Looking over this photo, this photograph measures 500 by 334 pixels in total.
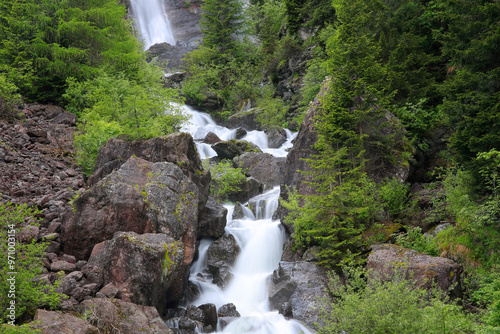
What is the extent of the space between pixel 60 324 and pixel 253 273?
8.83 meters

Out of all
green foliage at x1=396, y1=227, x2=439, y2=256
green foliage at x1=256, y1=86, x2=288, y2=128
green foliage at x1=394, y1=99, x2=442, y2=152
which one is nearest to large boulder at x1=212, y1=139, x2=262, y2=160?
green foliage at x1=256, y1=86, x2=288, y2=128

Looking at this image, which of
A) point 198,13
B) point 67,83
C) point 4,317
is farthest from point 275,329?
point 198,13

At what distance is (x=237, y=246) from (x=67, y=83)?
16115 millimetres

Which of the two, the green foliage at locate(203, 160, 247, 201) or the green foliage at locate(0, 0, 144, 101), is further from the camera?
the green foliage at locate(0, 0, 144, 101)

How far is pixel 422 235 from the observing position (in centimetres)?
1230

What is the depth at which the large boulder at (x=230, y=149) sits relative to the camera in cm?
2497

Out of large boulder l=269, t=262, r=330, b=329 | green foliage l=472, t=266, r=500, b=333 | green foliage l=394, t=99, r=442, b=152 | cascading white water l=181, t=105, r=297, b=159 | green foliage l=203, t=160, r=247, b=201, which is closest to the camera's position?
green foliage l=472, t=266, r=500, b=333

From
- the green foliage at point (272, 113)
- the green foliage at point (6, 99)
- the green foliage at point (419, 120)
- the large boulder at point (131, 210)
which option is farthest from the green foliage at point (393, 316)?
the green foliage at point (272, 113)

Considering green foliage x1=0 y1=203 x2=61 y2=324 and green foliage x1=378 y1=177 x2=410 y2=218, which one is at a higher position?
green foliage x1=0 y1=203 x2=61 y2=324

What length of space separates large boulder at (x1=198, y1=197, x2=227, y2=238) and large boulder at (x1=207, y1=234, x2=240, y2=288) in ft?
1.30

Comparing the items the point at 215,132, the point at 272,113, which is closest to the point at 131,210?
the point at 215,132

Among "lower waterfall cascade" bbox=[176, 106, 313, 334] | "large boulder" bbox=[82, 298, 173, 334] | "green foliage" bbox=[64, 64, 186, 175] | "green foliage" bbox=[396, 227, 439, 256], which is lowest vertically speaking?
"lower waterfall cascade" bbox=[176, 106, 313, 334]

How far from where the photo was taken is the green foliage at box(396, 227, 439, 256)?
11.6 m

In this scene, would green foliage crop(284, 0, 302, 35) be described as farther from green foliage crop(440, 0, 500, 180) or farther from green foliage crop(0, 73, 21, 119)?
green foliage crop(0, 73, 21, 119)
